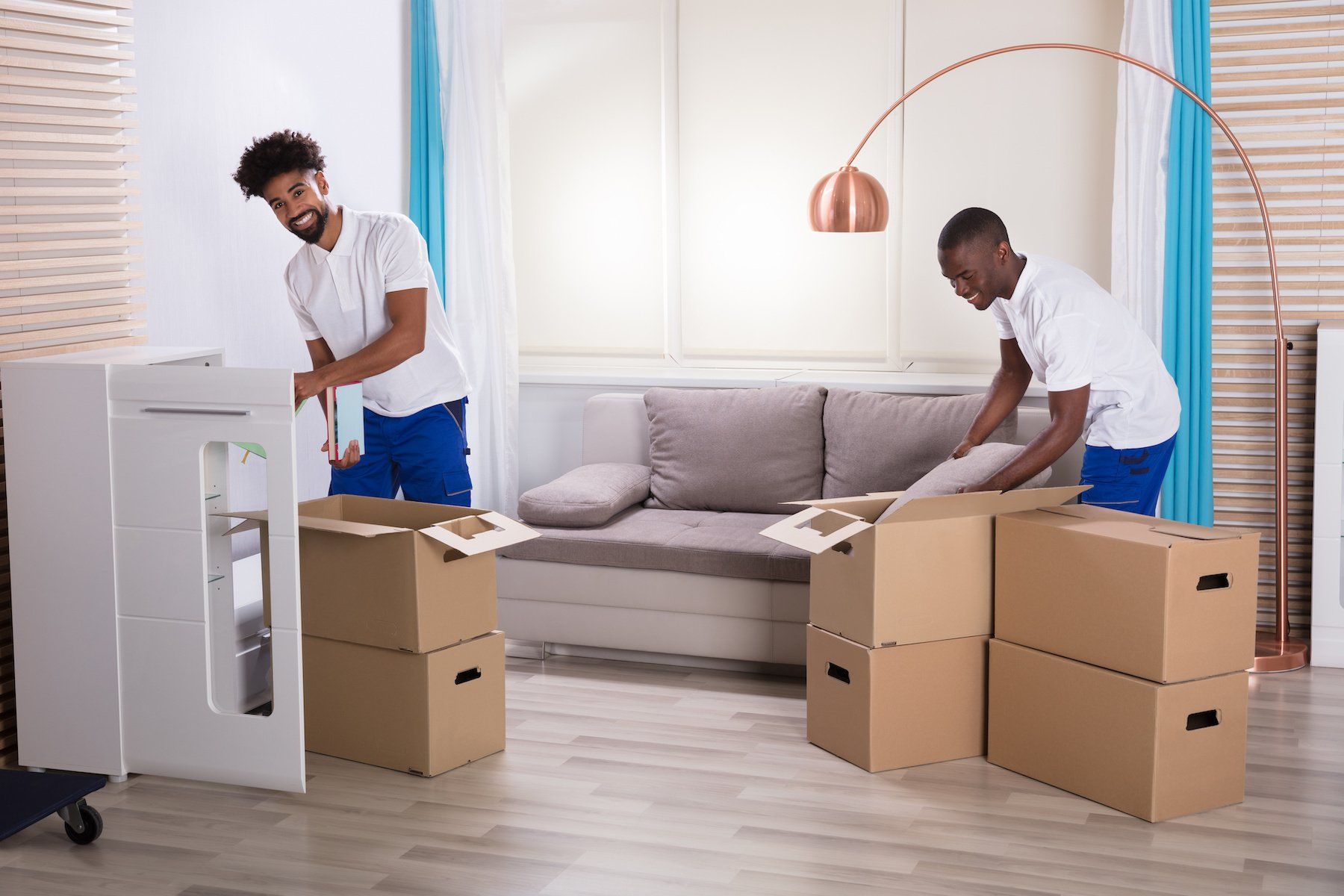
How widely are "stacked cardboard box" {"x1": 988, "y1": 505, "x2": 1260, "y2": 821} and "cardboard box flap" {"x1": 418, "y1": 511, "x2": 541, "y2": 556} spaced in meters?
1.24

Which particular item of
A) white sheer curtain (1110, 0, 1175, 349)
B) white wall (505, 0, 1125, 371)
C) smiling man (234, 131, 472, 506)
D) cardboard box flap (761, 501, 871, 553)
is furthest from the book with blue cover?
white sheer curtain (1110, 0, 1175, 349)

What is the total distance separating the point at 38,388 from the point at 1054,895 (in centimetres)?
255

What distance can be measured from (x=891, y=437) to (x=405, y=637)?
1874mm

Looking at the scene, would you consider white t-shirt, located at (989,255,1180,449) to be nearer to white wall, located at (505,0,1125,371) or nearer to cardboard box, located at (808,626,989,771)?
cardboard box, located at (808,626,989,771)

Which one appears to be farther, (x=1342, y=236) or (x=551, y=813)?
(x=1342, y=236)

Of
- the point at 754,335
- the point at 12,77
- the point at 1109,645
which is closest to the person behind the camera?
the point at 1109,645

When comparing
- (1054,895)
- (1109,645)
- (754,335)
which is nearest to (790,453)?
(754,335)

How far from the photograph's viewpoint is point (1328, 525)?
400cm

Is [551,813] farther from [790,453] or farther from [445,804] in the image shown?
Result: [790,453]

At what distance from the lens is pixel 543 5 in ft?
16.9

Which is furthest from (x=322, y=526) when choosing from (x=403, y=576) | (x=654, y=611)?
(x=654, y=611)

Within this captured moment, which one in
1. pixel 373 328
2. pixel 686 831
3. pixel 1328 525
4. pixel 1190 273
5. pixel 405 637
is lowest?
pixel 686 831

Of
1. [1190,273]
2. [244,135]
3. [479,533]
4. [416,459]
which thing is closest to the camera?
[479,533]

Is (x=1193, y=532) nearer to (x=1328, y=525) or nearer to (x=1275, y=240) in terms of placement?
(x=1328, y=525)
